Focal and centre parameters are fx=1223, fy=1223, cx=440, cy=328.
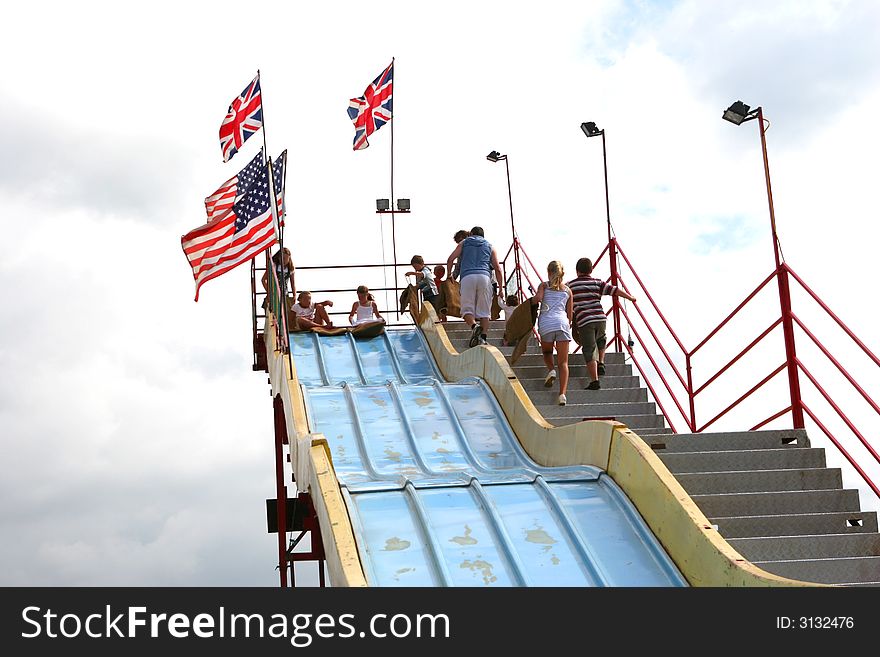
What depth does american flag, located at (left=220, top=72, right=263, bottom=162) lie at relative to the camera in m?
17.2

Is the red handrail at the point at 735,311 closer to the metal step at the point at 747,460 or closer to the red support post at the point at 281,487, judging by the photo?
the metal step at the point at 747,460

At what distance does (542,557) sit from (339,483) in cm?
219

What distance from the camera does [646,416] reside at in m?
14.0

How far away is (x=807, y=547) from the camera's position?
996 cm

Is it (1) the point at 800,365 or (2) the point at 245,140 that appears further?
(2) the point at 245,140

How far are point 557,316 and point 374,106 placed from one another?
9.85m

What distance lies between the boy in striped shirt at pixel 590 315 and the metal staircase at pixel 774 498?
770mm

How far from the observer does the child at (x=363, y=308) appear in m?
20.1

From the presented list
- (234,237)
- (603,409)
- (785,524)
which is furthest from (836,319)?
(234,237)

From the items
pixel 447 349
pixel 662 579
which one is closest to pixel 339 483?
pixel 662 579

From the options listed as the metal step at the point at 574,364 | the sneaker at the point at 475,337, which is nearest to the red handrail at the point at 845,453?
the metal step at the point at 574,364
